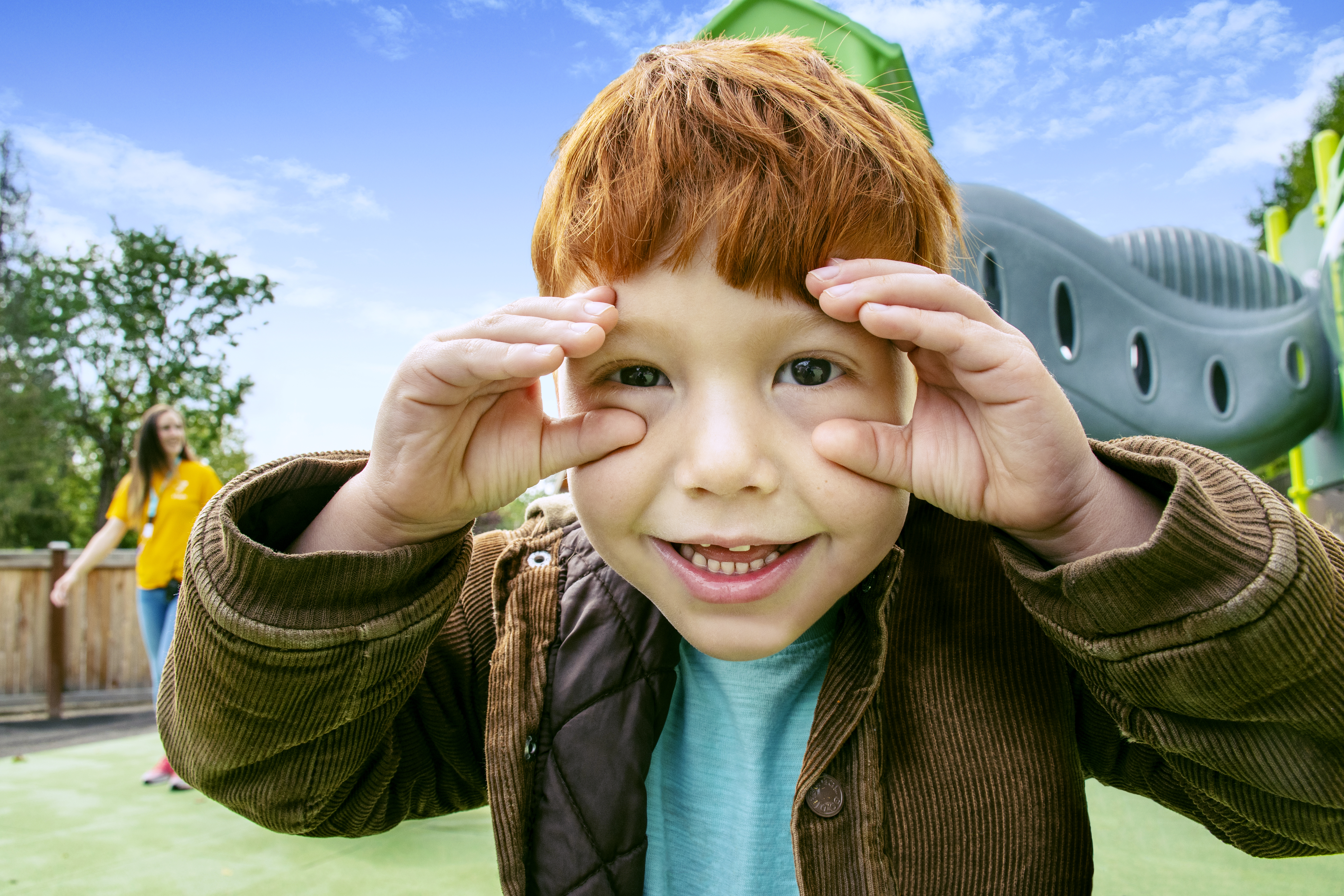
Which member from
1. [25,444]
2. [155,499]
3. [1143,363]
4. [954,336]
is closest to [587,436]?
[954,336]

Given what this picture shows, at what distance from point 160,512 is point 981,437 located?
4.06m

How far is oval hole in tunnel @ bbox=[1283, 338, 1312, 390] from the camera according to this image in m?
5.78

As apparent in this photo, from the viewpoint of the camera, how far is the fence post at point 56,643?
7.53 m

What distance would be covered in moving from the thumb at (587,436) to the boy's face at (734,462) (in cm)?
1

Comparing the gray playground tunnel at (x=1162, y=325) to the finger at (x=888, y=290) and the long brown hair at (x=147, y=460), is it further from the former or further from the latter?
the long brown hair at (x=147, y=460)

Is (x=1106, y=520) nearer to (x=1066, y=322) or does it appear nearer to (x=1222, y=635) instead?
(x=1222, y=635)

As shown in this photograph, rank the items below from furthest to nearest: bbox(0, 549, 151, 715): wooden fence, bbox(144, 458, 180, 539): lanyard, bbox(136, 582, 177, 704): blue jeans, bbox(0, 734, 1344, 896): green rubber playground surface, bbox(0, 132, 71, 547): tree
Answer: bbox(0, 132, 71, 547): tree → bbox(0, 549, 151, 715): wooden fence → bbox(144, 458, 180, 539): lanyard → bbox(136, 582, 177, 704): blue jeans → bbox(0, 734, 1344, 896): green rubber playground surface

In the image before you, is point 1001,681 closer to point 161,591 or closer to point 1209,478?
point 1209,478

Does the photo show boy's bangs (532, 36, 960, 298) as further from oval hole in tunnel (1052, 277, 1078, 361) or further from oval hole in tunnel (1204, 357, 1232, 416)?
oval hole in tunnel (1204, 357, 1232, 416)

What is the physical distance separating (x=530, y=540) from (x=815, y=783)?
1.77 feet

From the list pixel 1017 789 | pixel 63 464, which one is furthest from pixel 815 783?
pixel 63 464

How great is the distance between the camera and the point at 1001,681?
1.12 m

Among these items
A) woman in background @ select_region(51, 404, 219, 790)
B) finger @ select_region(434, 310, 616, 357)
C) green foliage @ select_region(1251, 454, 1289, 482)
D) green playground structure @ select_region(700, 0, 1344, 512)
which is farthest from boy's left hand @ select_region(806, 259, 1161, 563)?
green foliage @ select_region(1251, 454, 1289, 482)

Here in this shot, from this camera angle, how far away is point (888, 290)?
922mm
